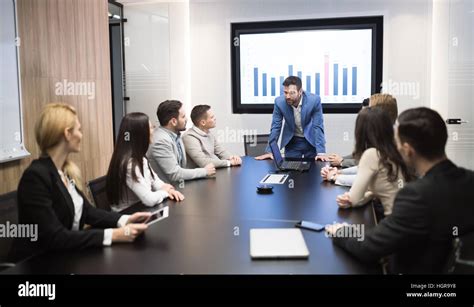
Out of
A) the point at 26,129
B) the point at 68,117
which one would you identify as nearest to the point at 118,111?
the point at 26,129

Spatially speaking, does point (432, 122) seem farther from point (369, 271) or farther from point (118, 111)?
point (118, 111)

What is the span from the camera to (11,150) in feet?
11.3

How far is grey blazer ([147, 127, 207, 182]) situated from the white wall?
2916 mm

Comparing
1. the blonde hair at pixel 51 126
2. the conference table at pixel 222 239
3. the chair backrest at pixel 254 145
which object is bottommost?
the conference table at pixel 222 239

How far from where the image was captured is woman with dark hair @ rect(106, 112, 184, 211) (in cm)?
251

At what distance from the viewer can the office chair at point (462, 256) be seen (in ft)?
4.86

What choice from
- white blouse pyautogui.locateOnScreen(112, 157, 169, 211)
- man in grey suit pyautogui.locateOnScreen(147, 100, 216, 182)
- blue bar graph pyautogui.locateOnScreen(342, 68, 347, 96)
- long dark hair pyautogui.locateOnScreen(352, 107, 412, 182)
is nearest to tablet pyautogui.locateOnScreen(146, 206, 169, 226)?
white blouse pyautogui.locateOnScreen(112, 157, 169, 211)

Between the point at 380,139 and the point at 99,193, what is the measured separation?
1583 millimetres

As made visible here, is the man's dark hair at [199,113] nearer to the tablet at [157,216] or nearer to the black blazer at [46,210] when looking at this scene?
the tablet at [157,216]

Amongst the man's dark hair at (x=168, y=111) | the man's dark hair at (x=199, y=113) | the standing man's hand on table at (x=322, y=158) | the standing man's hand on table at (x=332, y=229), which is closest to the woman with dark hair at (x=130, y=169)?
the man's dark hair at (x=168, y=111)

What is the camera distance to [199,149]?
3.83 m

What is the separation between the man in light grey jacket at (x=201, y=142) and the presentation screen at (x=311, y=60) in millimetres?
2265

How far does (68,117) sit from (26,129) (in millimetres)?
1959

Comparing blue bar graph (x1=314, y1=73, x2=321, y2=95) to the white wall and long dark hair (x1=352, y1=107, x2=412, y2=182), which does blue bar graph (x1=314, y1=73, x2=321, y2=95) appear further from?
long dark hair (x1=352, y1=107, x2=412, y2=182)
